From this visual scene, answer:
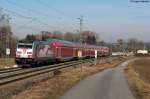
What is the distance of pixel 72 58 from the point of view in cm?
7075

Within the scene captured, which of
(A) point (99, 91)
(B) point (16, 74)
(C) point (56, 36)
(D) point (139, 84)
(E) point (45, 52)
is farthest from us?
(C) point (56, 36)

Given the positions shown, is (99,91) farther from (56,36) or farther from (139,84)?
(56,36)

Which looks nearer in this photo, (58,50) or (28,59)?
(28,59)

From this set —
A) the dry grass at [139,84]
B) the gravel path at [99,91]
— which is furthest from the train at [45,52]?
the gravel path at [99,91]

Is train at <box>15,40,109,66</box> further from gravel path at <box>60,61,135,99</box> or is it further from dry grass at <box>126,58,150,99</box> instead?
gravel path at <box>60,61,135,99</box>

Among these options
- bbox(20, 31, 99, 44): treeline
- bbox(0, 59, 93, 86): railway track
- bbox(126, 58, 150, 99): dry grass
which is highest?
bbox(20, 31, 99, 44): treeline

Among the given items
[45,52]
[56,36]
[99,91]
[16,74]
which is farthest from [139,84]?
[56,36]

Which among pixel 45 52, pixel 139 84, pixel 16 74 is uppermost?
pixel 45 52

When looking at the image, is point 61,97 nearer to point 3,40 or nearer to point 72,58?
point 72,58

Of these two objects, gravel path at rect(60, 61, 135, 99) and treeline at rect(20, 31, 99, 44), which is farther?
treeline at rect(20, 31, 99, 44)

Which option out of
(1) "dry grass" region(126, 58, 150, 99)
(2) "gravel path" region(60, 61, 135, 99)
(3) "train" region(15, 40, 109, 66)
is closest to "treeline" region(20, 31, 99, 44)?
(3) "train" region(15, 40, 109, 66)

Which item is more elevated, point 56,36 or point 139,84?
point 56,36

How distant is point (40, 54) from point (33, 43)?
2830mm

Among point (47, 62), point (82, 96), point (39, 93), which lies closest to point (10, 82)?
point (39, 93)
